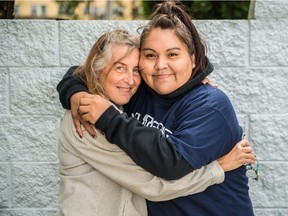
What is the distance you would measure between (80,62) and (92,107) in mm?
1198

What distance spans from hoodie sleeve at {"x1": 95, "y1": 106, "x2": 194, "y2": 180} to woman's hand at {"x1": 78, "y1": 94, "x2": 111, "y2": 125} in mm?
47

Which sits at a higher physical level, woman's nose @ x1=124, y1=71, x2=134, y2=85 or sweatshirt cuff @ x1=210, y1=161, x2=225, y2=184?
woman's nose @ x1=124, y1=71, x2=134, y2=85

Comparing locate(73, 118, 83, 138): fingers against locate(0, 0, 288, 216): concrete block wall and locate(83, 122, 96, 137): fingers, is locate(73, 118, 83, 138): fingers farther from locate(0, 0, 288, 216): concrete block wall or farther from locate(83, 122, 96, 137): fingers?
locate(0, 0, 288, 216): concrete block wall

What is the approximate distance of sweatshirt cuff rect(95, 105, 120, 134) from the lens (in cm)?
217

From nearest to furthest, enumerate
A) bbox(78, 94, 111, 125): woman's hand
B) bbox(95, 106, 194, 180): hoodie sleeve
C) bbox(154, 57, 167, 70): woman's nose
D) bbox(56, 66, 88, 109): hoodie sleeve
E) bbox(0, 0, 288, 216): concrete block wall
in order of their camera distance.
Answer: bbox(95, 106, 194, 180): hoodie sleeve → bbox(78, 94, 111, 125): woman's hand → bbox(154, 57, 167, 70): woman's nose → bbox(56, 66, 88, 109): hoodie sleeve → bbox(0, 0, 288, 216): concrete block wall

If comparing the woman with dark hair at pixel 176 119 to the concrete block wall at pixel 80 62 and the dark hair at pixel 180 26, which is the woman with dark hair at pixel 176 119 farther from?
the concrete block wall at pixel 80 62

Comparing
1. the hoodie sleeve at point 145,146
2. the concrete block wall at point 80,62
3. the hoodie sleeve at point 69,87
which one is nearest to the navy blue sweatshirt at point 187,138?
the hoodie sleeve at point 145,146

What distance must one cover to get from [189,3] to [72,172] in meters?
5.07

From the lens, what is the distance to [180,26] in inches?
92.7

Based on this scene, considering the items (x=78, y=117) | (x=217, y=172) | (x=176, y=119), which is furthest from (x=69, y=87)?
(x=217, y=172)

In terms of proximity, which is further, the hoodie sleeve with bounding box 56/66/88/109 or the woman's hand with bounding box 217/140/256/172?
the hoodie sleeve with bounding box 56/66/88/109

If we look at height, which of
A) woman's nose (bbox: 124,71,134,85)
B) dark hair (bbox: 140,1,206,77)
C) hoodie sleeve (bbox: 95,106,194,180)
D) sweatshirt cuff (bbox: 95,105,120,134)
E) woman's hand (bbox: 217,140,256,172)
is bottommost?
woman's hand (bbox: 217,140,256,172)

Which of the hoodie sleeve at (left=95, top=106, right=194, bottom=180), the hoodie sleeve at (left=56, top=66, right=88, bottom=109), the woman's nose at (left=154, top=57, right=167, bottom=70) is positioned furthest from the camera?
the hoodie sleeve at (left=56, top=66, right=88, bottom=109)

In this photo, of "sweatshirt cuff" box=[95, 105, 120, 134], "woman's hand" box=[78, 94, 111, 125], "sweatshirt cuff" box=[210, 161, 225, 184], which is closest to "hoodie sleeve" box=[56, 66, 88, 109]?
"woman's hand" box=[78, 94, 111, 125]
